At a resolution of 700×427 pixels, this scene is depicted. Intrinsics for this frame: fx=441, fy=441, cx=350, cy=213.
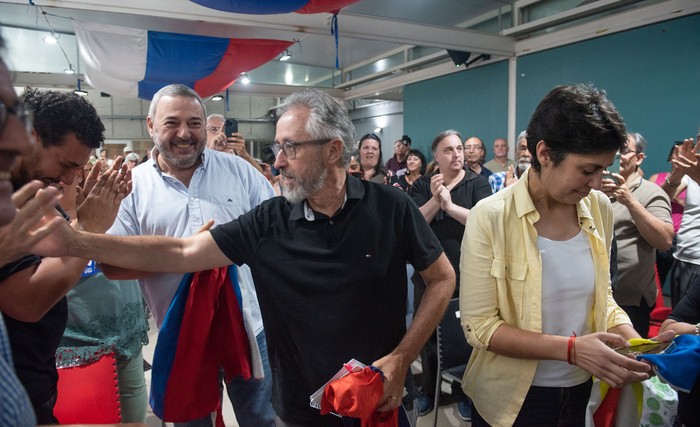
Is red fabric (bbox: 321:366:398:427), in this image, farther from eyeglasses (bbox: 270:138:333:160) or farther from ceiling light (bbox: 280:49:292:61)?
ceiling light (bbox: 280:49:292:61)

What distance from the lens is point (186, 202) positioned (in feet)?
5.52

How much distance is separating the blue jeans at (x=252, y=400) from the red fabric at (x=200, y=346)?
0.50 ft

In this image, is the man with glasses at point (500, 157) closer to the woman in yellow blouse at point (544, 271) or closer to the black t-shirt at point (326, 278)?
the woman in yellow blouse at point (544, 271)

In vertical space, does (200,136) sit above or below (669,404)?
above

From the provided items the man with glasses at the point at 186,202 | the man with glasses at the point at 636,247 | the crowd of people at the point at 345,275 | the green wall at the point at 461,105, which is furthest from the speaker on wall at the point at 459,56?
the crowd of people at the point at 345,275

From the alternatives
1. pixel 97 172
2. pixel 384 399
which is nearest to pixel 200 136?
pixel 97 172

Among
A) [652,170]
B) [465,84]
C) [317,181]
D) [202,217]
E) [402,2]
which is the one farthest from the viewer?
[465,84]

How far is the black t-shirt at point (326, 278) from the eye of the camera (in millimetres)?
1245

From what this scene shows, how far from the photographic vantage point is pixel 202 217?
168 cm

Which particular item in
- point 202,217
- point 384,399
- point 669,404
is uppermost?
point 202,217

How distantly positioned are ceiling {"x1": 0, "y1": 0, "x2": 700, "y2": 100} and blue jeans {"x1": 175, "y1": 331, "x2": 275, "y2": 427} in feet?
9.56

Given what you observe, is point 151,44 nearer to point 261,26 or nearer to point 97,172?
point 261,26

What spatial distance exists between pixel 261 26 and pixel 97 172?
351 cm

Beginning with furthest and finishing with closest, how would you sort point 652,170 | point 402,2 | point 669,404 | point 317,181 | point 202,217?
point 402,2 → point 652,170 → point 202,217 → point 669,404 → point 317,181
